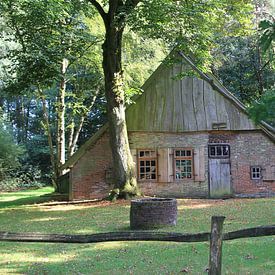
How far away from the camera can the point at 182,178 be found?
2019cm

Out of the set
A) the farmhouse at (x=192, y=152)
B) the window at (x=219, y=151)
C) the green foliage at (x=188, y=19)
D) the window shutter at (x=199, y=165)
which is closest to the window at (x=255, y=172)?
the farmhouse at (x=192, y=152)

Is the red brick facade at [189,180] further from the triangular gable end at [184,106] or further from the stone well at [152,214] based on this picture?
the stone well at [152,214]

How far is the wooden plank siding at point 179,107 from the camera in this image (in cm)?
2005

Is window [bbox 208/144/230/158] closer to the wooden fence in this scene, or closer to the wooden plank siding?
the wooden plank siding

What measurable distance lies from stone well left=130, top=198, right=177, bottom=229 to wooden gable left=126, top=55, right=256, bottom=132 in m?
8.62

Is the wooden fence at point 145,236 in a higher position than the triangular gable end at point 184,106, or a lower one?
lower

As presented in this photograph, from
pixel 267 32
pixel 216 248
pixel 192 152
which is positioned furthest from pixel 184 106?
pixel 267 32

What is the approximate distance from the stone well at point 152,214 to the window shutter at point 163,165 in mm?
8253

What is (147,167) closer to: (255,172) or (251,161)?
(251,161)

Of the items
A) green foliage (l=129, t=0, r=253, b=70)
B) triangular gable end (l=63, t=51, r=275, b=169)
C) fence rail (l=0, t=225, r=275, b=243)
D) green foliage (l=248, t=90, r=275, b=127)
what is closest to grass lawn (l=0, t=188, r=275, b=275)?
fence rail (l=0, t=225, r=275, b=243)

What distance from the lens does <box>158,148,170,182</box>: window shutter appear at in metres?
20.1

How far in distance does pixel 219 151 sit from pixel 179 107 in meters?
2.65

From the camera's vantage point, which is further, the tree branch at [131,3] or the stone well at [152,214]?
the tree branch at [131,3]

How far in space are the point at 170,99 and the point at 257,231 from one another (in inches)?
617
